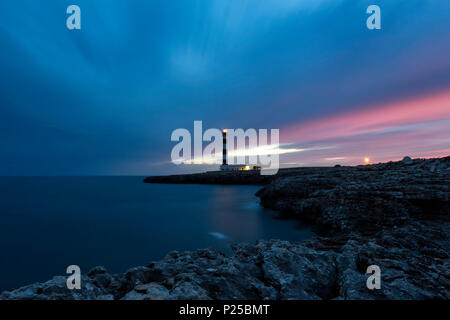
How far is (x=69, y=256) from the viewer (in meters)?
11.5

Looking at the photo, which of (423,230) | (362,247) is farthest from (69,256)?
(423,230)

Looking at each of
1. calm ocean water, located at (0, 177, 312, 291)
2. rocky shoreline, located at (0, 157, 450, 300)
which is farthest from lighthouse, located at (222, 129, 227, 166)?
rocky shoreline, located at (0, 157, 450, 300)

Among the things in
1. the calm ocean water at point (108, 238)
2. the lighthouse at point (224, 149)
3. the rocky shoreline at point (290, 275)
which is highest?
the lighthouse at point (224, 149)

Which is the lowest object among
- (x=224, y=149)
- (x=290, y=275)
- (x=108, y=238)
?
(x=108, y=238)

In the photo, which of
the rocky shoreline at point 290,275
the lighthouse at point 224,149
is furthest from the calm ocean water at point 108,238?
the lighthouse at point 224,149

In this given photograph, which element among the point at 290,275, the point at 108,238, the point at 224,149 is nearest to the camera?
the point at 290,275

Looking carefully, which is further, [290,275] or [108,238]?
[108,238]

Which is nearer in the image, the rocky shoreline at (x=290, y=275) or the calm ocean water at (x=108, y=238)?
the rocky shoreline at (x=290, y=275)

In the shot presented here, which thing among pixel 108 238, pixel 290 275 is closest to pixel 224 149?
pixel 108 238

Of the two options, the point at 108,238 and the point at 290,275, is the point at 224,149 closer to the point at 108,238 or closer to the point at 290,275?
the point at 108,238

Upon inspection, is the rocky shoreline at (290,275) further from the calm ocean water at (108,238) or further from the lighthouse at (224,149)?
the lighthouse at (224,149)

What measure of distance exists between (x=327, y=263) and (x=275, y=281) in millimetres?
1748

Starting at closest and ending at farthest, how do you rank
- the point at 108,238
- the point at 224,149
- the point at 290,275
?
1. the point at 290,275
2. the point at 108,238
3. the point at 224,149

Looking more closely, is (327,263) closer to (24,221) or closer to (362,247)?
(362,247)
